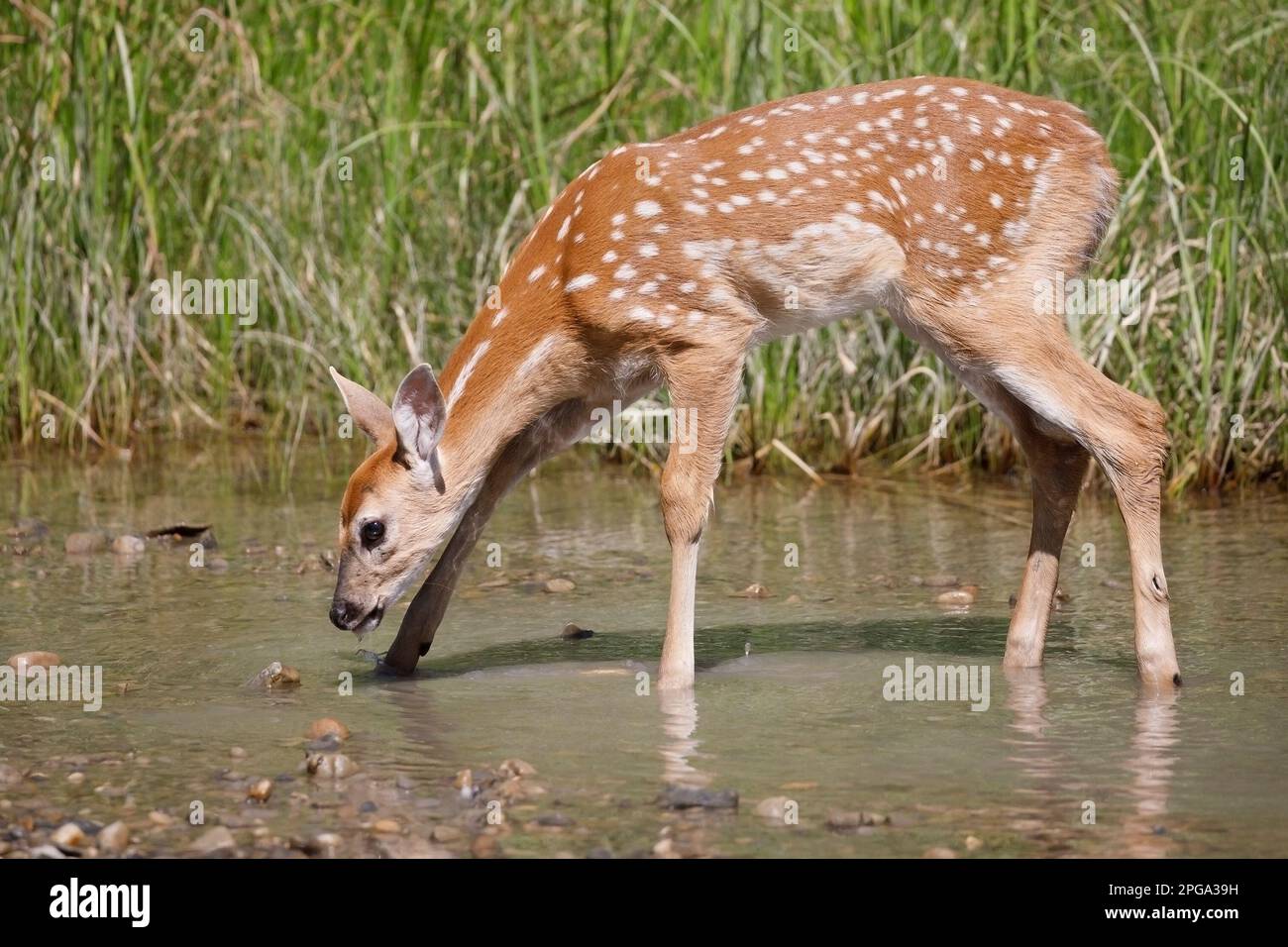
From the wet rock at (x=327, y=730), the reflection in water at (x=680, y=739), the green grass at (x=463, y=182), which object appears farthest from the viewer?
the green grass at (x=463, y=182)

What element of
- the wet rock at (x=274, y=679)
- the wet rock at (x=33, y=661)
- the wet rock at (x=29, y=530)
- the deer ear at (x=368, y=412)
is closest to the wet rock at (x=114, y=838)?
the wet rock at (x=274, y=679)

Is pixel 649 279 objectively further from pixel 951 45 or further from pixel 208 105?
pixel 208 105

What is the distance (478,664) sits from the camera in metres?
6.76

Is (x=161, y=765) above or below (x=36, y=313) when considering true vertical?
below

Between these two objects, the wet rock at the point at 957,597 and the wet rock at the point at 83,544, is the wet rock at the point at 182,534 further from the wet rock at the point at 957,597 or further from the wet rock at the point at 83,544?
the wet rock at the point at 957,597

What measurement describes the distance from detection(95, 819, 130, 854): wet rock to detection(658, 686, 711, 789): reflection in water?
1317 millimetres

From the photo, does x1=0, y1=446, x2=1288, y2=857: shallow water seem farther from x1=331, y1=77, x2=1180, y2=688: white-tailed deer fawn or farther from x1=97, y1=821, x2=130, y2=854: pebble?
x1=331, y1=77, x2=1180, y2=688: white-tailed deer fawn

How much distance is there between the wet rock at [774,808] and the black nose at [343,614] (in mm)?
2073

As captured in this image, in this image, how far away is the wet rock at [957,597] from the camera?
7633 mm

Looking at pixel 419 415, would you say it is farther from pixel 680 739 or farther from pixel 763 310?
pixel 680 739

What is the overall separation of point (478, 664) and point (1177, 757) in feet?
7.83
